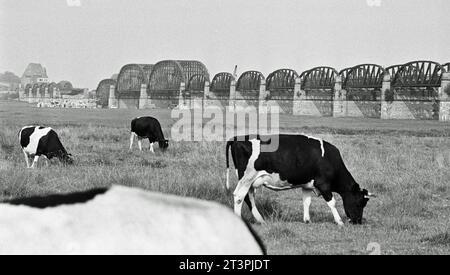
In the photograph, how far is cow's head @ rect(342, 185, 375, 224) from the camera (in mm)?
9148

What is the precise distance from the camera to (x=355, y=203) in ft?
30.4

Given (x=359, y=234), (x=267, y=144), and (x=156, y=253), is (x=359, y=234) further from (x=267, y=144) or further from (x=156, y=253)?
(x=156, y=253)

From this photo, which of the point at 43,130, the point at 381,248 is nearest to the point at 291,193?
the point at 381,248

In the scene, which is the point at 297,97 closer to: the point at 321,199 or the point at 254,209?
the point at 321,199

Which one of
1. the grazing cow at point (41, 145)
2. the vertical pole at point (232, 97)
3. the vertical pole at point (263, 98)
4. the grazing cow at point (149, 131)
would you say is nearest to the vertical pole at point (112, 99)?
the vertical pole at point (232, 97)

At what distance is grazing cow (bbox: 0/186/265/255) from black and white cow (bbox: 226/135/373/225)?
6888 mm

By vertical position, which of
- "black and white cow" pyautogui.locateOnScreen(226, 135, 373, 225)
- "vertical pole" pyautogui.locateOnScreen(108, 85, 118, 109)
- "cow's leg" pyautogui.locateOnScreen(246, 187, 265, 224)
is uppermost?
"black and white cow" pyautogui.locateOnScreen(226, 135, 373, 225)

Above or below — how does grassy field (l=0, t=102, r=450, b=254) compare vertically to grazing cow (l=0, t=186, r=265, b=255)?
below

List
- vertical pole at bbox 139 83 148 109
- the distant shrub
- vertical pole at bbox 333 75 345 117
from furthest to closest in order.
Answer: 1. vertical pole at bbox 139 83 148 109
2. vertical pole at bbox 333 75 345 117
3. the distant shrub

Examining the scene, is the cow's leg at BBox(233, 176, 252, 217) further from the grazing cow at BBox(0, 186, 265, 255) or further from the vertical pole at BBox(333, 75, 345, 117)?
→ the vertical pole at BBox(333, 75, 345, 117)

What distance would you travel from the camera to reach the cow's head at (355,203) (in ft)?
30.0

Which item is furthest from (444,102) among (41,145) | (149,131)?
(41,145)

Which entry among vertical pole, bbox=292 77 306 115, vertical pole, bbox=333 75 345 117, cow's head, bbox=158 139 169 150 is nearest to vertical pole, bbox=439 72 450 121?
vertical pole, bbox=333 75 345 117
